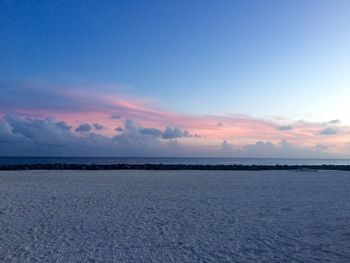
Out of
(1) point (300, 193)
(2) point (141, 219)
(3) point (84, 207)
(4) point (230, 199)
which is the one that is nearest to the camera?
(2) point (141, 219)

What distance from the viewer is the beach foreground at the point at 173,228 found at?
22.0 ft

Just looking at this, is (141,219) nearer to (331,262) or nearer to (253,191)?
(331,262)

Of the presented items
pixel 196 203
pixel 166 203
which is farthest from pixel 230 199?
pixel 166 203

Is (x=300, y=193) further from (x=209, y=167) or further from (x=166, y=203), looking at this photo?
(x=209, y=167)

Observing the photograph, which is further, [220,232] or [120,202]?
[120,202]

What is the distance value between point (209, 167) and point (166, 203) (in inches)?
866

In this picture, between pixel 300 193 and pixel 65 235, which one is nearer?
pixel 65 235

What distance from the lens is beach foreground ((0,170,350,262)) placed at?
6.72 metres

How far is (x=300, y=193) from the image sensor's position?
15203mm

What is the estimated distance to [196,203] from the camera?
12.3 metres

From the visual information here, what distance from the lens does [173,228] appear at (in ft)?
28.3

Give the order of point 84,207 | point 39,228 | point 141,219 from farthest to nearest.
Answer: point 84,207 < point 141,219 < point 39,228

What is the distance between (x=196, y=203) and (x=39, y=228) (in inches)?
210

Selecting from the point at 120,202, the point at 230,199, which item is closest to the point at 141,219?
the point at 120,202
